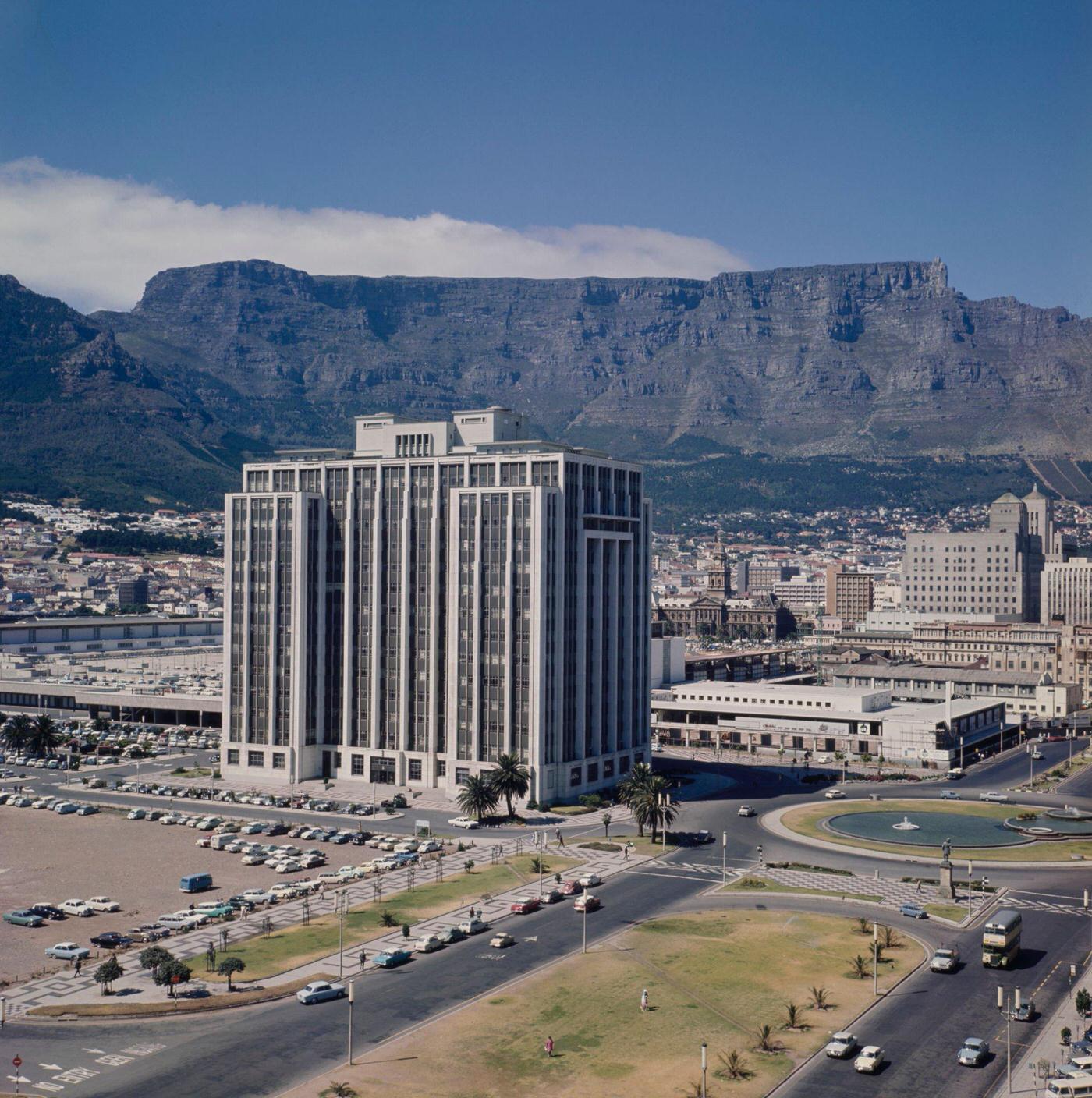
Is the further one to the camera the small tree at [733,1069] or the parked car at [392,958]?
the parked car at [392,958]

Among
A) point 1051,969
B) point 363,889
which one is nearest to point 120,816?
point 363,889

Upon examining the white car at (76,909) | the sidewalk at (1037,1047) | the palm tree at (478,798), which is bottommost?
the sidewalk at (1037,1047)

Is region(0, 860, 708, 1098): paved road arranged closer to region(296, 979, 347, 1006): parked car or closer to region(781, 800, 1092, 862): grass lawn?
region(296, 979, 347, 1006): parked car

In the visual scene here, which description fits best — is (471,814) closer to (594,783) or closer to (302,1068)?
(594,783)

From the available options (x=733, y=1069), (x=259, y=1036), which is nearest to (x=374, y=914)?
(x=259, y=1036)

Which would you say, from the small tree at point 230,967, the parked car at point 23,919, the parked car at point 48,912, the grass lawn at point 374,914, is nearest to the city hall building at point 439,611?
the grass lawn at point 374,914

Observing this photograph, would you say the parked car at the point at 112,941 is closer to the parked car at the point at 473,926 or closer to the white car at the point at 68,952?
the white car at the point at 68,952

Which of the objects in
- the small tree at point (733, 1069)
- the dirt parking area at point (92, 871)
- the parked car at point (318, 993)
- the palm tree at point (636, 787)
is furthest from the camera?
the palm tree at point (636, 787)
